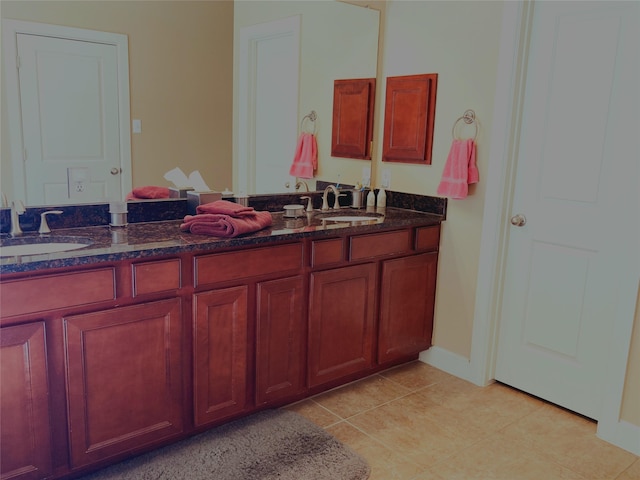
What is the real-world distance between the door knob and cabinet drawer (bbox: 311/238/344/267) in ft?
3.05

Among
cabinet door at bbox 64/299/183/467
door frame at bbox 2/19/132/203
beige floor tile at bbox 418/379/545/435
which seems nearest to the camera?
cabinet door at bbox 64/299/183/467

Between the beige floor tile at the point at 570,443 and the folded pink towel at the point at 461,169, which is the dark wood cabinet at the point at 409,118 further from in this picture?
the beige floor tile at the point at 570,443

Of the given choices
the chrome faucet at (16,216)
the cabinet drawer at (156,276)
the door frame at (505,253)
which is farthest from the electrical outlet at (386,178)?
the chrome faucet at (16,216)

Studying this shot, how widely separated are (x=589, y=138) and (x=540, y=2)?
0.71 meters

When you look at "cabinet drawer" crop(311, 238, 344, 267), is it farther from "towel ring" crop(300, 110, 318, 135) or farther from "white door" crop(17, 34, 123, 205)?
"white door" crop(17, 34, 123, 205)

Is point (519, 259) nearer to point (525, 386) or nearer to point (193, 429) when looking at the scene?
point (525, 386)

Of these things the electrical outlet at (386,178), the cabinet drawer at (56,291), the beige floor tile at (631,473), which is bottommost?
the beige floor tile at (631,473)

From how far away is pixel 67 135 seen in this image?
7.43ft

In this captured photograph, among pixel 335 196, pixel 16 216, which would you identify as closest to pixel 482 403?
pixel 335 196

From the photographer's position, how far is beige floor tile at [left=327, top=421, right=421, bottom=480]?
7.23ft

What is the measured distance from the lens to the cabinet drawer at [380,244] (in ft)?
8.92

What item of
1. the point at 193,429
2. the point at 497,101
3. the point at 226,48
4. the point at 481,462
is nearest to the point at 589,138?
the point at 497,101

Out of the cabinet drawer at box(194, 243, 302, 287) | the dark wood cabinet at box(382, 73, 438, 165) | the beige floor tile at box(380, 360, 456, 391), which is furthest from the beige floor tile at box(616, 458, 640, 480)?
the dark wood cabinet at box(382, 73, 438, 165)

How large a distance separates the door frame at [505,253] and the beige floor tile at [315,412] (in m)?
0.90
